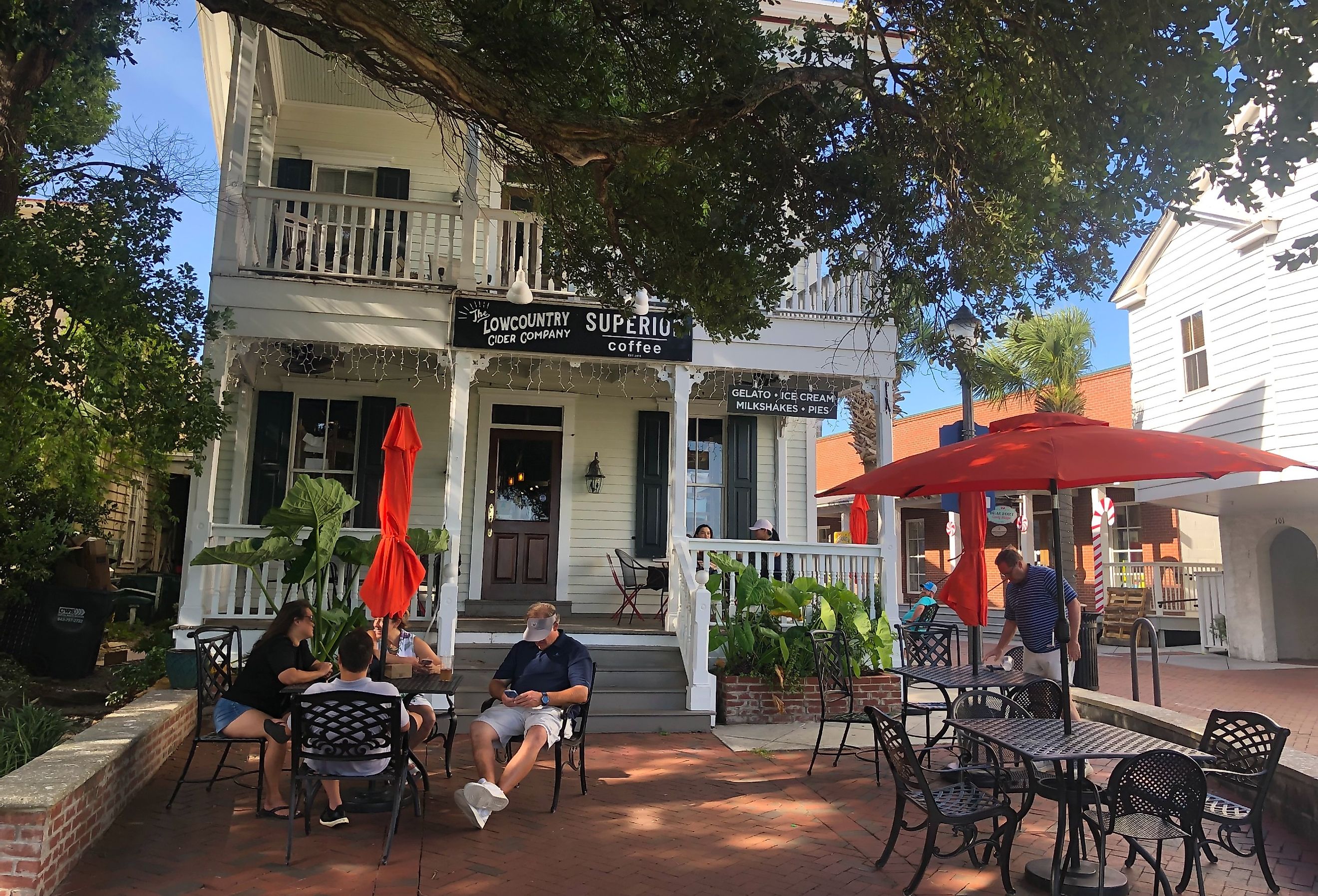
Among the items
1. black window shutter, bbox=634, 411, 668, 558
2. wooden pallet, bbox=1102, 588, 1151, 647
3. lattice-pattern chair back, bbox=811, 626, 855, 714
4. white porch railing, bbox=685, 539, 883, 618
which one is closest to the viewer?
lattice-pattern chair back, bbox=811, 626, 855, 714

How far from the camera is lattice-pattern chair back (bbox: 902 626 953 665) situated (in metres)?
8.34

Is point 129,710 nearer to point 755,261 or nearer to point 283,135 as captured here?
point 755,261

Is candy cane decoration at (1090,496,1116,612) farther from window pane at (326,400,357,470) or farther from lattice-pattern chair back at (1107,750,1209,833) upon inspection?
lattice-pattern chair back at (1107,750,1209,833)

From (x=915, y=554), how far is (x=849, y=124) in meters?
23.2

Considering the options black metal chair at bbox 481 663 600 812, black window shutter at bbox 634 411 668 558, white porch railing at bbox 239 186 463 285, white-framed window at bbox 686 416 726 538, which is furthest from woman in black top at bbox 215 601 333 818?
white-framed window at bbox 686 416 726 538

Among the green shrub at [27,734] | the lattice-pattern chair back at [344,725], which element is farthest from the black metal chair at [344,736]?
the green shrub at [27,734]

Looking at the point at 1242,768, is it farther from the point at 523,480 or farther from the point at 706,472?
the point at 523,480

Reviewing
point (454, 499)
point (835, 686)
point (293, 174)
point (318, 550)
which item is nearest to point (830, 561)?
point (835, 686)

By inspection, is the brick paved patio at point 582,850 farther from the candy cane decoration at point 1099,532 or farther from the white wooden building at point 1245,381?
the candy cane decoration at point 1099,532

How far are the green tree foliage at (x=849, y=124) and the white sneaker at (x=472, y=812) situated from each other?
388 centimetres

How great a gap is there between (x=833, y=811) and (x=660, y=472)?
689cm

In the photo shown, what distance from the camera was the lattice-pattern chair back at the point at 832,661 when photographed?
7945mm

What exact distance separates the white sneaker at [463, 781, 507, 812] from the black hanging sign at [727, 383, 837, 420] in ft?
19.9

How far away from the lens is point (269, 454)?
11.1 meters
